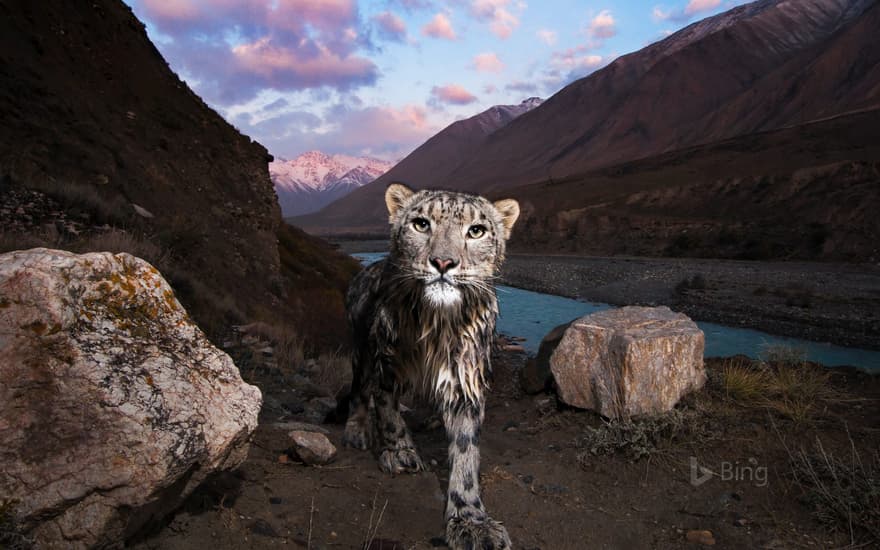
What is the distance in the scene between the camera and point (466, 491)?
4.20 metres

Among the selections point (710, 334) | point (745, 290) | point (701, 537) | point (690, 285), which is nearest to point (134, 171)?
point (701, 537)

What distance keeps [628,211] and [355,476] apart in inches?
→ 2282

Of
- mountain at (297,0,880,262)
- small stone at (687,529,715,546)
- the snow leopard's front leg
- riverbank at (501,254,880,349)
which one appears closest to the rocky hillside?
the snow leopard's front leg

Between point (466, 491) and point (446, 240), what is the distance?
194 centimetres

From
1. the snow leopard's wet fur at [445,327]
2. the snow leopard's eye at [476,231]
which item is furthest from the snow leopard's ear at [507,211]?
the snow leopard's eye at [476,231]

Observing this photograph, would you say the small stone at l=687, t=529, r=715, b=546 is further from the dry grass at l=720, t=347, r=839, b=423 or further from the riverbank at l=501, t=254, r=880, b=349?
the riverbank at l=501, t=254, r=880, b=349

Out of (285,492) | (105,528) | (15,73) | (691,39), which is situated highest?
(691,39)

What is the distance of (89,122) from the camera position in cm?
1392

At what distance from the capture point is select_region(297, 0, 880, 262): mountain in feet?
312

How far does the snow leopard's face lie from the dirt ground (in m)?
1.72

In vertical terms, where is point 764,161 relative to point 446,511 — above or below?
above

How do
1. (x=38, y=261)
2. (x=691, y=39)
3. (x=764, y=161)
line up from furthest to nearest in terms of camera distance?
(x=691, y=39) < (x=764, y=161) < (x=38, y=261)

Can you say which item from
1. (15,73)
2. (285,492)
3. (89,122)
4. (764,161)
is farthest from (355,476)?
(764,161)

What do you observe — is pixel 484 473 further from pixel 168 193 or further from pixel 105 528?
pixel 168 193
